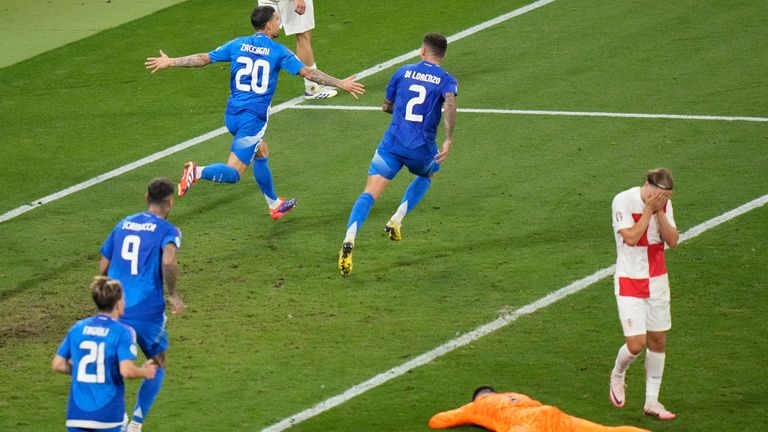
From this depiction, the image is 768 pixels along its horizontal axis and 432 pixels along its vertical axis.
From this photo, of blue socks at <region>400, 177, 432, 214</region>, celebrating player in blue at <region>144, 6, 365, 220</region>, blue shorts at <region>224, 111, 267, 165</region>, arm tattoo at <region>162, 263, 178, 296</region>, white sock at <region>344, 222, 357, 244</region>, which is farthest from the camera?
blue shorts at <region>224, 111, 267, 165</region>

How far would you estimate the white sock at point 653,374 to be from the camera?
10.7m

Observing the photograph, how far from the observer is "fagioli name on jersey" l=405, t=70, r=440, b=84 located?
45.4 ft

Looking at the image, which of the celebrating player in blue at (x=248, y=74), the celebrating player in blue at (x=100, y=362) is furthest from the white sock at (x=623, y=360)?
the celebrating player in blue at (x=248, y=74)

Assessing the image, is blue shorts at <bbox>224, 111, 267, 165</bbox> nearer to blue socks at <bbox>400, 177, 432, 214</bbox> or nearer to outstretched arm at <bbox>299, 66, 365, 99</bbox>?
outstretched arm at <bbox>299, 66, 365, 99</bbox>

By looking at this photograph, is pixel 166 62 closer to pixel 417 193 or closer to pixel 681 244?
pixel 417 193

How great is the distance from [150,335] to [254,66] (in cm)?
520

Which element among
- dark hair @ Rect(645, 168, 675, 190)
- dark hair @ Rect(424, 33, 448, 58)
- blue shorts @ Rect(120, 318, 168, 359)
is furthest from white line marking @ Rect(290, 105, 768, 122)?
blue shorts @ Rect(120, 318, 168, 359)

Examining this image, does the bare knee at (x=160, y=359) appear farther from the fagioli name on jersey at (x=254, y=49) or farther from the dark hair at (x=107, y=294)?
the fagioli name on jersey at (x=254, y=49)

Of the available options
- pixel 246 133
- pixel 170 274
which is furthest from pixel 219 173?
pixel 170 274

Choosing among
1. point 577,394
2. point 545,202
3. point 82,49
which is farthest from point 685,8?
point 577,394

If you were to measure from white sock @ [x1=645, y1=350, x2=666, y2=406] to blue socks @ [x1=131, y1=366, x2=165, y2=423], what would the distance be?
146 inches

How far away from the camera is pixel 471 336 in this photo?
12438 millimetres

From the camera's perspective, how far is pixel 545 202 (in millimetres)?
15789

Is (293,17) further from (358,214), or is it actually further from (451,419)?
(451,419)
